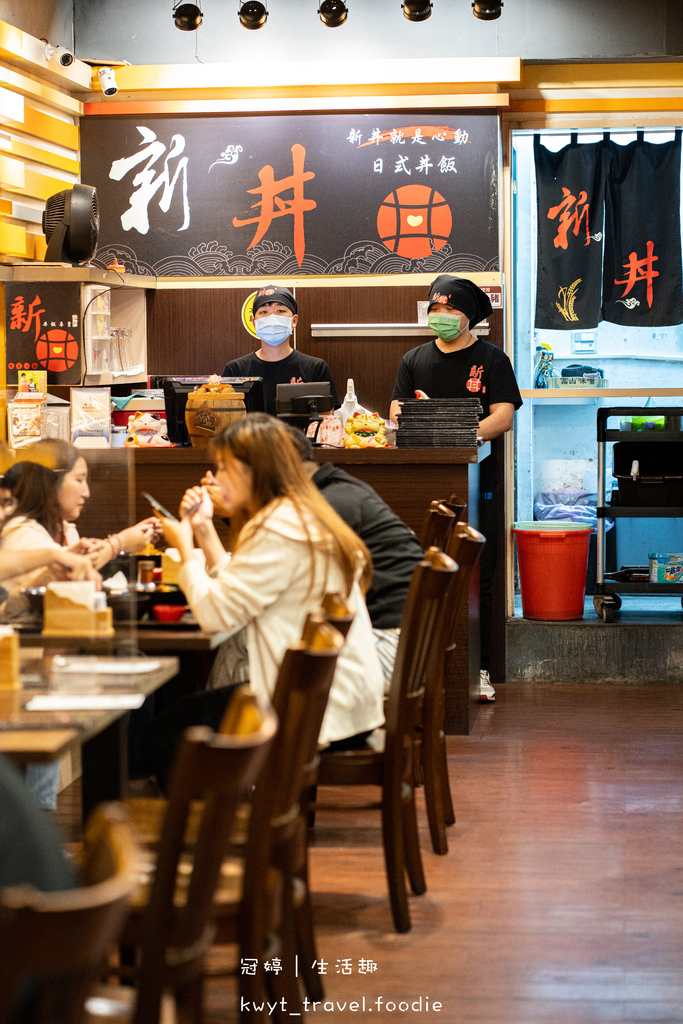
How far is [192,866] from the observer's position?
56.2 inches

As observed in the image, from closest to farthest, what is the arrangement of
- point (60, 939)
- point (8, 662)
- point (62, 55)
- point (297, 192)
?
point (60, 939), point (8, 662), point (62, 55), point (297, 192)

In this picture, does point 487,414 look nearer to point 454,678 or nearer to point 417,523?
point 417,523

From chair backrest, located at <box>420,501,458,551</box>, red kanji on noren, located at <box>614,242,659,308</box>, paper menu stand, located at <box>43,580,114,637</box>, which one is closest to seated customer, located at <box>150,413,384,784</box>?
paper menu stand, located at <box>43,580,114,637</box>

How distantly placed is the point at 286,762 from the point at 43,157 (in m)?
4.90

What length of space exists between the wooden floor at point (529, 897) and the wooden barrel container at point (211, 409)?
1.67 m

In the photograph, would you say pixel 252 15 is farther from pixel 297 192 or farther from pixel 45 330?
pixel 45 330

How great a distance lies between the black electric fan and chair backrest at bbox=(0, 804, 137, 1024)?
4714mm

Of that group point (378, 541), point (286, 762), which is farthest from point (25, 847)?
point (378, 541)

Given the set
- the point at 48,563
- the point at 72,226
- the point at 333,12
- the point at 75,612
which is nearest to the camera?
the point at 75,612

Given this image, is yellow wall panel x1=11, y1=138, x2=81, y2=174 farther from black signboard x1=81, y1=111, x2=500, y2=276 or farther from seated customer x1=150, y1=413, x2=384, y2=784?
seated customer x1=150, y1=413, x2=384, y2=784

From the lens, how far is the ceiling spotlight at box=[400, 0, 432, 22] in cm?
592

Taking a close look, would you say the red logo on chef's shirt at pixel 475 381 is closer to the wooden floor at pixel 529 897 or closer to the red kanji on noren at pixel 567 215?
the red kanji on noren at pixel 567 215

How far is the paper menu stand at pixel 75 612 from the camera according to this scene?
98.7 inches

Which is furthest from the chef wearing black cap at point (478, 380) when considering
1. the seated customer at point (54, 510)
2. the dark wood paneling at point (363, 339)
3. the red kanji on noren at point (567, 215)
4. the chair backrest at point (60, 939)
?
the chair backrest at point (60, 939)
